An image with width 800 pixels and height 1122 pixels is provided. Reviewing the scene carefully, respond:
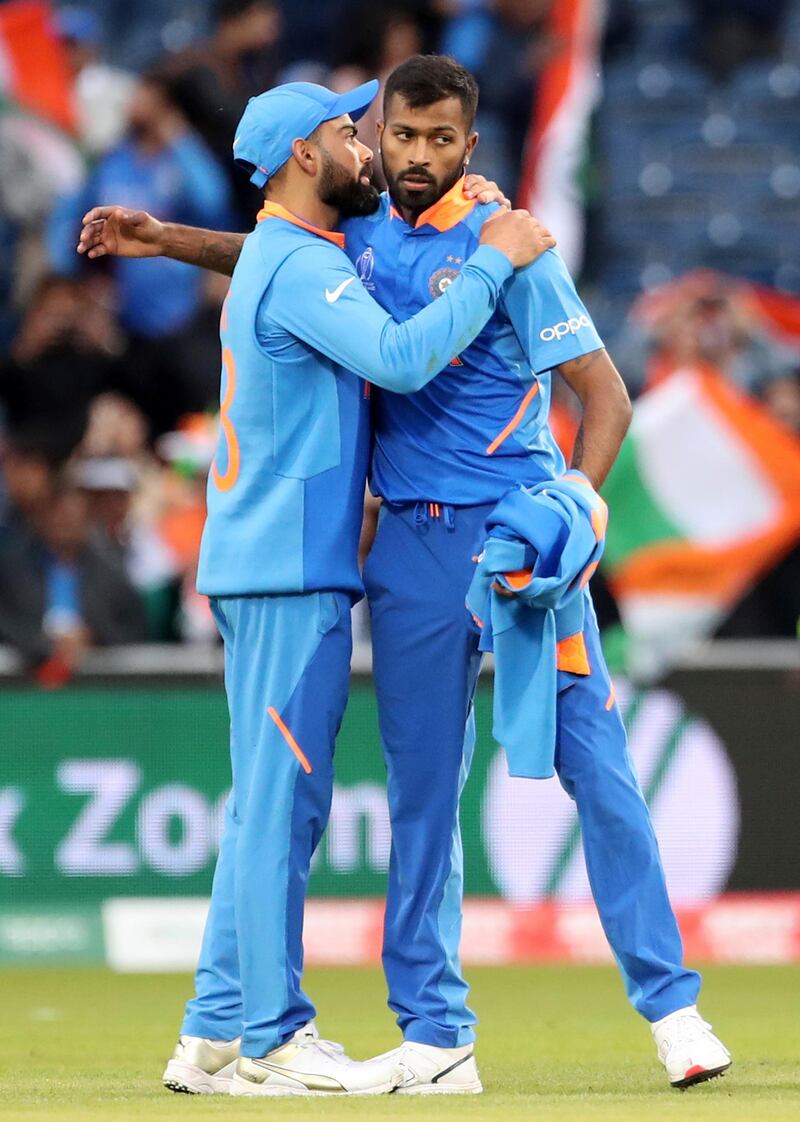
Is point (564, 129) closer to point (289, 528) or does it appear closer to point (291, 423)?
point (291, 423)

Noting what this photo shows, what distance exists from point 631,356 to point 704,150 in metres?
3.11

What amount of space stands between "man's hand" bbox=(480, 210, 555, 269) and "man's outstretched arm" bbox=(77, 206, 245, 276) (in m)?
0.89

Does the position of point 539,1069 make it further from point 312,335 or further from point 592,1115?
point 312,335

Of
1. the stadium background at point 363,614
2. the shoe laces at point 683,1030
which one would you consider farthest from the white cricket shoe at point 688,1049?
the stadium background at point 363,614

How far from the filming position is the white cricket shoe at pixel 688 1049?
201 inches

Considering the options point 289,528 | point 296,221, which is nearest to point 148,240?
point 296,221

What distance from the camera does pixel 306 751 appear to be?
533cm

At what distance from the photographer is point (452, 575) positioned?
5383mm

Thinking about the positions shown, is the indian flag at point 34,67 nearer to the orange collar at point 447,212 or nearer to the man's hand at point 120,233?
the man's hand at point 120,233

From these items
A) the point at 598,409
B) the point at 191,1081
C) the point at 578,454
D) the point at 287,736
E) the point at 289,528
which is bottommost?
the point at 191,1081

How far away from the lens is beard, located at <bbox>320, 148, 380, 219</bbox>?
17.8ft

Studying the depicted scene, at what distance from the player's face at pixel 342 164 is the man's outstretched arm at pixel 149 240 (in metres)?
0.54

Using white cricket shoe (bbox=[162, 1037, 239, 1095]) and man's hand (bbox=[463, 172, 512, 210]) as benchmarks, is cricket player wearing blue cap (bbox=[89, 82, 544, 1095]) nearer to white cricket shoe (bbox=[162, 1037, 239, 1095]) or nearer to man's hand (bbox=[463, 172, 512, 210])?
white cricket shoe (bbox=[162, 1037, 239, 1095])

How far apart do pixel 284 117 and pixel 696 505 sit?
5.97m
